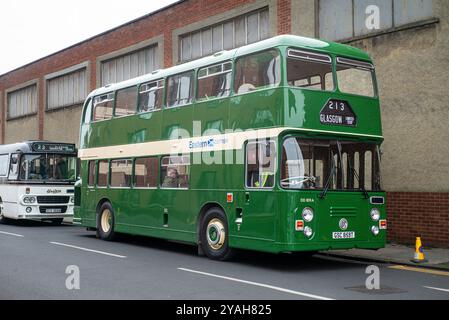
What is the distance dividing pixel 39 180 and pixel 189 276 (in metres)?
12.9

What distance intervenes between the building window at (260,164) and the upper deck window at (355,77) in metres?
1.85

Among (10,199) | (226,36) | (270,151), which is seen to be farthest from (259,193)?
(10,199)

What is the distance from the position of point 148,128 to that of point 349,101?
511cm

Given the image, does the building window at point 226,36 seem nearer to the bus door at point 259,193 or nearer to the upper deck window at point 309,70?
the upper deck window at point 309,70

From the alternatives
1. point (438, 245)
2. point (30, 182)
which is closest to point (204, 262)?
point (438, 245)

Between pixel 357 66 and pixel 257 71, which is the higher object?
pixel 357 66

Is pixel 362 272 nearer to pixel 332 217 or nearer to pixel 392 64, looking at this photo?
pixel 332 217

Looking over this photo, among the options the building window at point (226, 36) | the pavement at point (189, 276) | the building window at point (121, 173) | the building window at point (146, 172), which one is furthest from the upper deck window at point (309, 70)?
the building window at point (226, 36)

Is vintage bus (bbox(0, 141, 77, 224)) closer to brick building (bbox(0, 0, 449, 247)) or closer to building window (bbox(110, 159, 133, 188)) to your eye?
brick building (bbox(0, 0, 449, 247))

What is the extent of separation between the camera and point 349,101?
11594 mm

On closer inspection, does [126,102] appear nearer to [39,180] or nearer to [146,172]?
[146,172]

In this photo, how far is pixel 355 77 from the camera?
11898 millimetres

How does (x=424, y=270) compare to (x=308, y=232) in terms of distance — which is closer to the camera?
(x=308, y=232)

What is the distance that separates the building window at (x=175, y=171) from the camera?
13.3 meters
